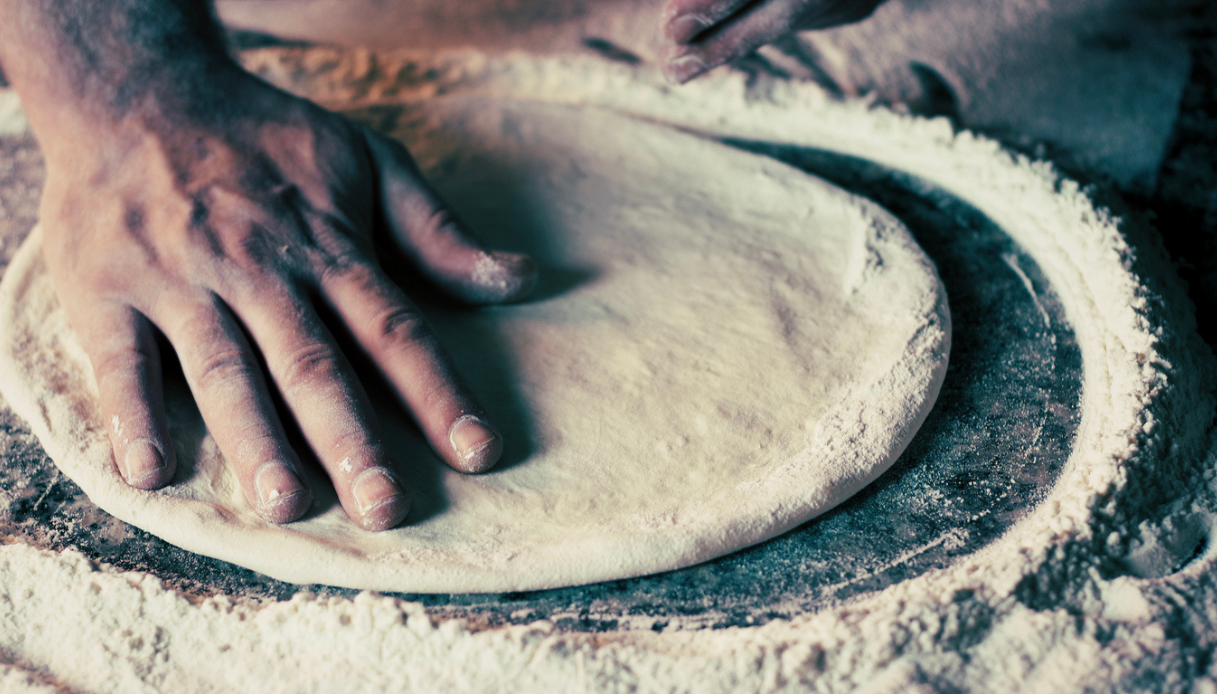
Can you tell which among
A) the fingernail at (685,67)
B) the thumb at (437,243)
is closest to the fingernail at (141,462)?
the thumb at (437,243)

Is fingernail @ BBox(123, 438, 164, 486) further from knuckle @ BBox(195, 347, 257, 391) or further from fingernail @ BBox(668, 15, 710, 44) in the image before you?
fingernail @ BBox(668, 15, 710, 44)

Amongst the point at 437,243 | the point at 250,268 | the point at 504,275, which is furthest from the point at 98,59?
the point at 504,275

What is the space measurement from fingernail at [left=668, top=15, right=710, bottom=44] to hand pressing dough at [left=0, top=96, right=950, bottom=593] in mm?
255

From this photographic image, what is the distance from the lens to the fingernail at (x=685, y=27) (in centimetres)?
133

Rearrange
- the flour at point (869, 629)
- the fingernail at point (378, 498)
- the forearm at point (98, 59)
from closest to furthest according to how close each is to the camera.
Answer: the flour at point (869, 629), the fingernail at point (378, 498), the forearm at point (98, 59)

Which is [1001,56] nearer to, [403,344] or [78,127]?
[403,344]

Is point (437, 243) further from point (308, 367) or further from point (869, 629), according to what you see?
point (869, 629)

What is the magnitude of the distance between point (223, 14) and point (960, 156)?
1929 mm

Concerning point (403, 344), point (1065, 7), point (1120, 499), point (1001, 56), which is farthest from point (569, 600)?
point (1065, 7)

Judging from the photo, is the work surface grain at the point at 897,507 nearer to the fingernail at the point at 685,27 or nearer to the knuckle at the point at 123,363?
the knuckle at the point at 123,363

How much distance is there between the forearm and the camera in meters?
1.21

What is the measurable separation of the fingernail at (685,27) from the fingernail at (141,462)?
0.99 metres

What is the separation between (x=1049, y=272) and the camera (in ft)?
4.36

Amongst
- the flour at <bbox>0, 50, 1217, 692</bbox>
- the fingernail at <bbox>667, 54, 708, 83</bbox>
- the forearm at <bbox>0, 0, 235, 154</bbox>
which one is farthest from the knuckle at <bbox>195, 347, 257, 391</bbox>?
the fingernail at <bbox>667, 54, 708, 83</bbox>
